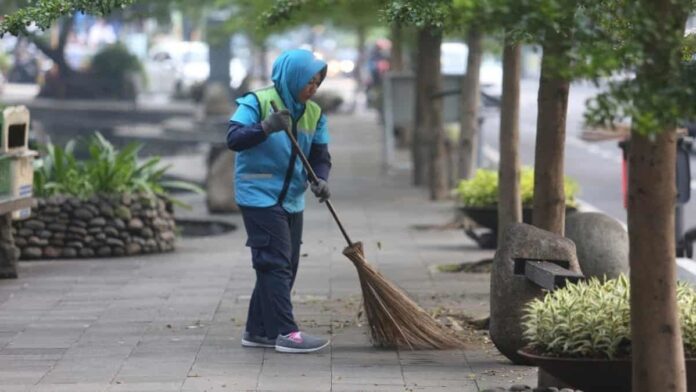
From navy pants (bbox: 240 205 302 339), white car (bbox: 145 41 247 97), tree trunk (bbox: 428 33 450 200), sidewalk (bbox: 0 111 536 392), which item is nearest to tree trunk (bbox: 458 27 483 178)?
sidewalk (bbox: 0 111 536 392)

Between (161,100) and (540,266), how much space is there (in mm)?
40725

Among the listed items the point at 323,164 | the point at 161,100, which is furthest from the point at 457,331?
the point at 161,100

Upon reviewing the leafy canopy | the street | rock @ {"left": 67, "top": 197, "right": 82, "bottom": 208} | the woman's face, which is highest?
the leafy canopy

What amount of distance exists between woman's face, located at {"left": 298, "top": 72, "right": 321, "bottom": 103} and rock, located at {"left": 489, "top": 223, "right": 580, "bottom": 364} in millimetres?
1371

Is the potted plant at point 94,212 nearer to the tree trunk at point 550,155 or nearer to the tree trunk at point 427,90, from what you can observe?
the tree trunk at point 550,155

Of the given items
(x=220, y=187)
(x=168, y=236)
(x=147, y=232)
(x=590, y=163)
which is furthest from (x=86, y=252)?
(x=590, y=163)

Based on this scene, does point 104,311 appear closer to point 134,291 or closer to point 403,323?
point 134,291

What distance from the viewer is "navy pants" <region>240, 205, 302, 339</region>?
8.51m

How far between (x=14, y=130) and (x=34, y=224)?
1521 millimetres

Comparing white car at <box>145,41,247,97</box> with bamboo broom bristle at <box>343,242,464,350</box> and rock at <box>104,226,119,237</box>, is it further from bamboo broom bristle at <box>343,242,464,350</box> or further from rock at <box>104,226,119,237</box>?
bamboo broom bristle at <box>343,242,464,350</box>

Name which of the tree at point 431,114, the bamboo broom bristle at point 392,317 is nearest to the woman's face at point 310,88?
the bamboo broom bristle at point 392,317

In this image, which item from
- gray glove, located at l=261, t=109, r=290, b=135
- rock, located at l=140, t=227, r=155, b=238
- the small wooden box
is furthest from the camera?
rock, located at l=140, t=227, r=155, b=238

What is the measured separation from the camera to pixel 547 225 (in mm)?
9320

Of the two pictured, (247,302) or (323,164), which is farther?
(247,302)
